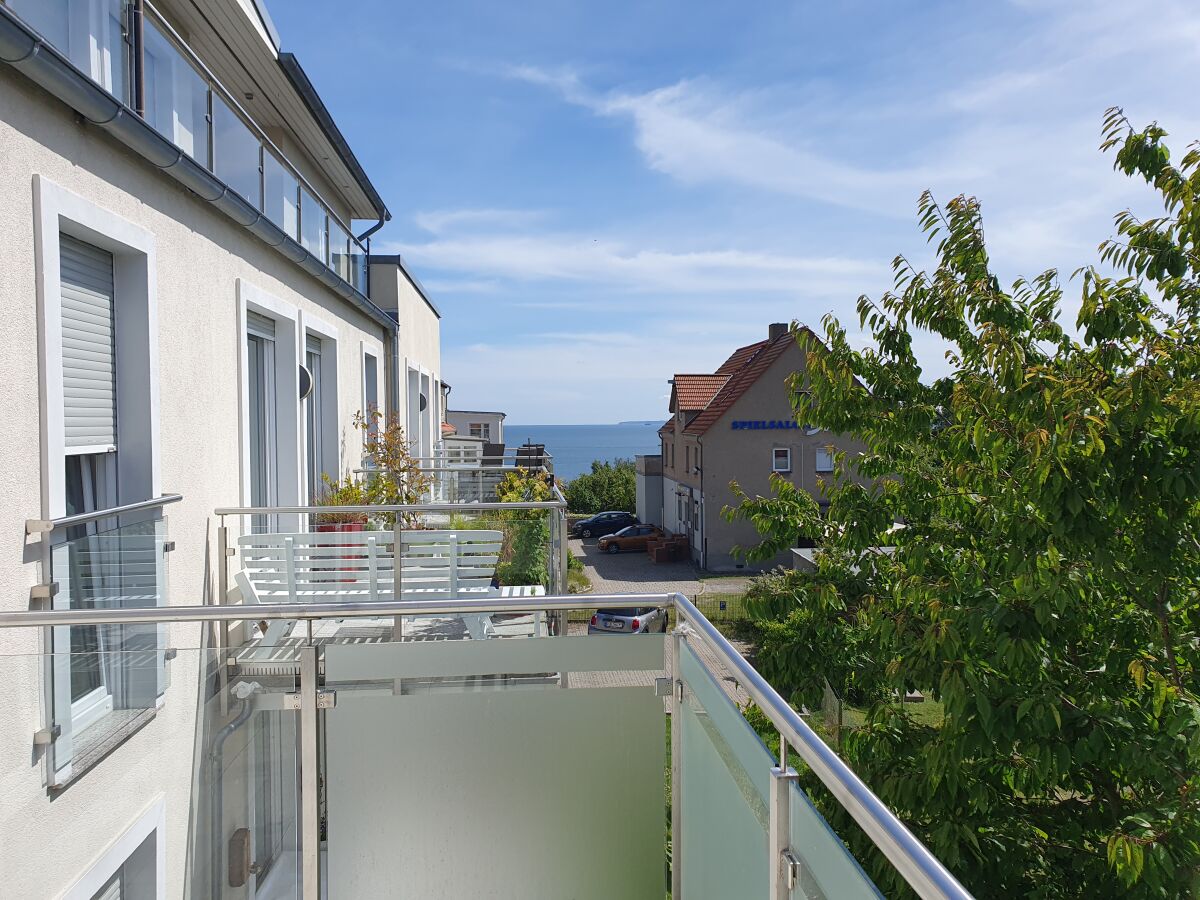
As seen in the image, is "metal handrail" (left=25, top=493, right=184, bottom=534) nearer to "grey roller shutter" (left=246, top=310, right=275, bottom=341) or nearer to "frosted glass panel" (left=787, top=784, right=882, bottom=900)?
"grey roller shutter" (left=246, top=310, right=275, bottom=341)

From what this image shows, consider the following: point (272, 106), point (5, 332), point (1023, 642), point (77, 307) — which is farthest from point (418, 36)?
point (1023, 642)

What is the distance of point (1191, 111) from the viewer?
22.8 ft

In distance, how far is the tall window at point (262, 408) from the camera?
8.23 m

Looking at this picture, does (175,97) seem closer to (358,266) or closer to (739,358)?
(358,266)

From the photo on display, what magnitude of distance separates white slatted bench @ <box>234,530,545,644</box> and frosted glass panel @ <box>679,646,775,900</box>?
4.15 m

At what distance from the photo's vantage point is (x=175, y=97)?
580cm

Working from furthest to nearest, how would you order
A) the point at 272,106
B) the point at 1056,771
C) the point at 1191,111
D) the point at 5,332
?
1. the point at 272,106
2. the point at 1191,111
3. the point at 1056,771
4. the point at 5,332

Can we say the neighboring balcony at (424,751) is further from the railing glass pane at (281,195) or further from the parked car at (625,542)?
the parked car at (625,542)

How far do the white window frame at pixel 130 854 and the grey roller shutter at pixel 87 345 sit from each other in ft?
8.03

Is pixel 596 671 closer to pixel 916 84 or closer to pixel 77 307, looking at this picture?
pixel 77 307

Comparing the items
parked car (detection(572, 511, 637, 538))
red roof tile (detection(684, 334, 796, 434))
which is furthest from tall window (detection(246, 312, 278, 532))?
parked car (detection(572, 511, 637, 538))

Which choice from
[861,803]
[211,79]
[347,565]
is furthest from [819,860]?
[211,79]

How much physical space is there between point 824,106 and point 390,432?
41.6 feet

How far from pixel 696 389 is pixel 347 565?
33125 millimetres
